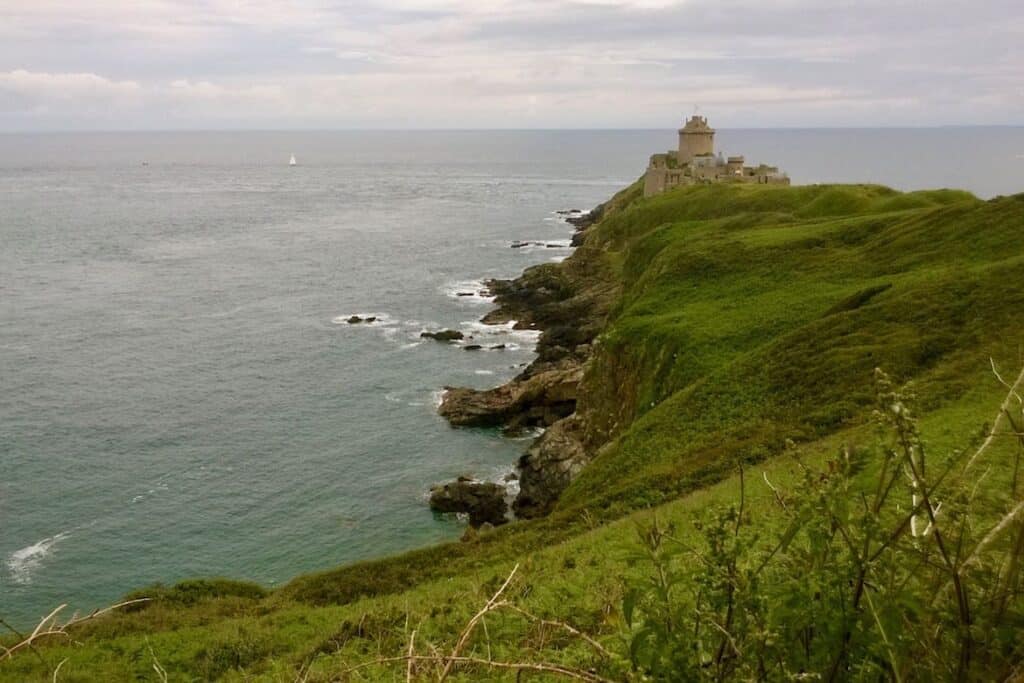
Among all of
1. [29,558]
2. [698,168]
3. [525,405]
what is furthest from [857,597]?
[698,168]

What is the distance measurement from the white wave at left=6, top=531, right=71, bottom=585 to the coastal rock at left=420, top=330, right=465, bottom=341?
3505 centimetres

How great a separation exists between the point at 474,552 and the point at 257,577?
16155mm

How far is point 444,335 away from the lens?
6775 cm

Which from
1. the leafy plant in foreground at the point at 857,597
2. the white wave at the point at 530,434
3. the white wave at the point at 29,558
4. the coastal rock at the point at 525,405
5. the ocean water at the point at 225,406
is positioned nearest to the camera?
the leafy plant in foreground at the point at 857,597

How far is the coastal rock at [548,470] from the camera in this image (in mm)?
36594

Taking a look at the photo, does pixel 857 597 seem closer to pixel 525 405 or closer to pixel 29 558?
pixel 29 558

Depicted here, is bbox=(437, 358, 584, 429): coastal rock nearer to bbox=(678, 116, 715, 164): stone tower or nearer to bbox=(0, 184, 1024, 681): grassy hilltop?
bbox=(0, 184, 1024, 681): grassy hilltop

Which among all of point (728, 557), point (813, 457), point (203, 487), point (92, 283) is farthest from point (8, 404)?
point (728, 557)

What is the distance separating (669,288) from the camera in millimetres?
44156

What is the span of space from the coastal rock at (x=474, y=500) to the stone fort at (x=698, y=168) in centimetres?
5967

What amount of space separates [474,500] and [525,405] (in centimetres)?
1281

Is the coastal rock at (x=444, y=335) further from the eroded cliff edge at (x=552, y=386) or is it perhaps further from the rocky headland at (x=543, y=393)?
the eroded cliff edge at (x=552, y=386)

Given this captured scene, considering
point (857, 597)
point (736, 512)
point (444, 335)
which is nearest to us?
point (857, 597)

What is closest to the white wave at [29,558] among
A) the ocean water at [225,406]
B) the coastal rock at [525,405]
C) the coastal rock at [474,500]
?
the ocean water at [225,406]
